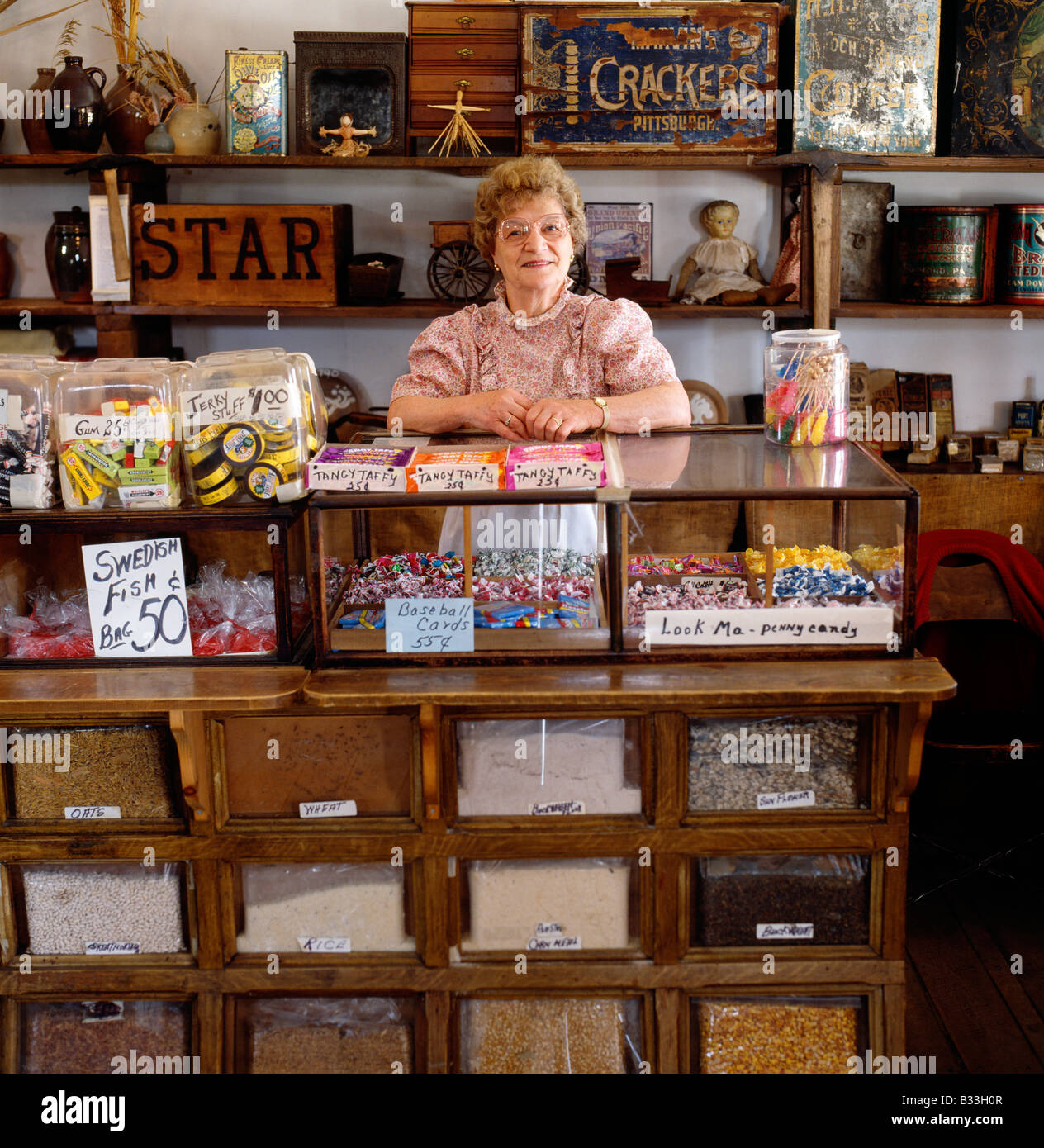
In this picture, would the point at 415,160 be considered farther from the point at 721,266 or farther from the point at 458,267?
the point at 721,266

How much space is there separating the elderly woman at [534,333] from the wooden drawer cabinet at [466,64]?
109 cm

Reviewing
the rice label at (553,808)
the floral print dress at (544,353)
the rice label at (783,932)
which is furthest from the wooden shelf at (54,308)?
the rice label at (783,932)

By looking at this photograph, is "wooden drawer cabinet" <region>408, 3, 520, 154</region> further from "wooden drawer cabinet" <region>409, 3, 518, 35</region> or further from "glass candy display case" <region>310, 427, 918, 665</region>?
"glass candy display case" <region>310, 427, 918, 665</region>

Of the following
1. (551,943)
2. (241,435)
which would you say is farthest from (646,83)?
(551,943)

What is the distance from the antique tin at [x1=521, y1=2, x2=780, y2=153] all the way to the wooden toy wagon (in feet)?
1.10

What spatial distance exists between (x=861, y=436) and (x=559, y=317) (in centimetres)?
158

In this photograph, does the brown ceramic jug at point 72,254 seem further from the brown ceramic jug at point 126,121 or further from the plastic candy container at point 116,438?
the plastic candy container at point 116,438

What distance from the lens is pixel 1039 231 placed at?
351 cm

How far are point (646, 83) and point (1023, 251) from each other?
123 cm

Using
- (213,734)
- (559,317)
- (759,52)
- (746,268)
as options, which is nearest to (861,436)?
(746,268)

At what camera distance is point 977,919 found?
282 centimetres

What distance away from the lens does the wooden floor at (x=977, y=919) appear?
7.81 ft

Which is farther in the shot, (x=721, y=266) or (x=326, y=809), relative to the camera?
(x=721, y=266)

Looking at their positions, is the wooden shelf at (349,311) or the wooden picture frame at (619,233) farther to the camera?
the wooden picture frame at (619,233)
